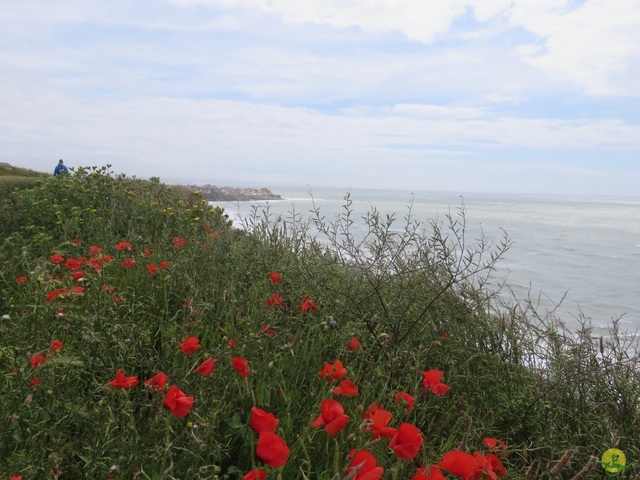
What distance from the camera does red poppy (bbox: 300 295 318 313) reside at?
→ 2.96 metres

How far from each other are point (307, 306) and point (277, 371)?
2.28ft

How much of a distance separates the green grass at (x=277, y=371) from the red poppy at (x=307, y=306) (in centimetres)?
7

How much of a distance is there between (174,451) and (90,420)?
1.00 feet

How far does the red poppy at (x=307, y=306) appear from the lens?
9.70 ft

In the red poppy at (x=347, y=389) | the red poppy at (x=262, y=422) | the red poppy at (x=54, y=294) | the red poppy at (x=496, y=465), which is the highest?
the red poppy at (x=54, y=294)

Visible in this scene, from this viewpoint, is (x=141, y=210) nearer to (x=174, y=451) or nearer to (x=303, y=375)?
(x=303, y=375)

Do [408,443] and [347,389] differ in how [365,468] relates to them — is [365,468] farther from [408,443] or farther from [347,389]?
[347,389]

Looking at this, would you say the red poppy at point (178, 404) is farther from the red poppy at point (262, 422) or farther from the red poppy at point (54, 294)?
the red poppy at point (54, 294)

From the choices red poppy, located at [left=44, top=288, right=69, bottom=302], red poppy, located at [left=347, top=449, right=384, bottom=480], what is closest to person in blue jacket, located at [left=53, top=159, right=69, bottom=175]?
red poppy, located at [left=44, top=288, right=69, bottom=302]

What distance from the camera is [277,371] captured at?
2.30m

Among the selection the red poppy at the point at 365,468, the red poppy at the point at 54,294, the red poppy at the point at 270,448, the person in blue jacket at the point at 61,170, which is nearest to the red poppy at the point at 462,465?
the red poppy at the point at 365,468

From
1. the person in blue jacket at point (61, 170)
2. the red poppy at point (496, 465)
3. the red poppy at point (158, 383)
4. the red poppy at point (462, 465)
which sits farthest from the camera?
the person in blue jacket at point (61, 170)

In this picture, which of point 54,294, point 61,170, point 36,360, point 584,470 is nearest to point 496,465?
point 584,470

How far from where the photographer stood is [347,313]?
3.27m
